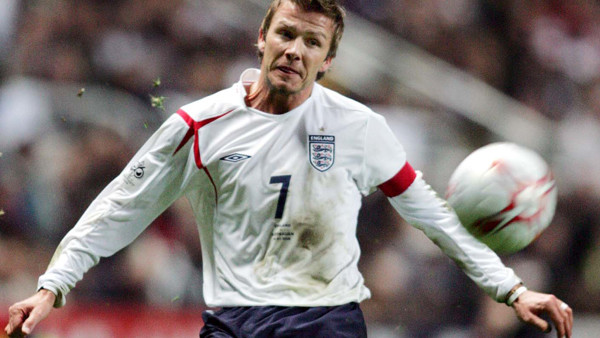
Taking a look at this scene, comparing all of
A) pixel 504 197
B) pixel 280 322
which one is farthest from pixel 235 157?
pixel 504 197

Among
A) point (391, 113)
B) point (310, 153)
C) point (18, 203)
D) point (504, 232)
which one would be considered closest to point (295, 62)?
point (310, 153)

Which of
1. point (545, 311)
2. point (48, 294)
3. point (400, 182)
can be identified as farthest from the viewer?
point (400, 182)

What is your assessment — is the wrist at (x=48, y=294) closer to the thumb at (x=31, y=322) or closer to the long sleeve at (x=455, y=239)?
the thumb at (x=31, y=322)

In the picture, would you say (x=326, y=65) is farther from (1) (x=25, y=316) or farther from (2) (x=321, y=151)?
(1) (x=25, y=316)

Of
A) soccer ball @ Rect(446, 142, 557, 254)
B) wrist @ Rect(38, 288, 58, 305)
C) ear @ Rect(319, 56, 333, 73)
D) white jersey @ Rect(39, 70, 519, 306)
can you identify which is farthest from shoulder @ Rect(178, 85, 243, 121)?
soccer ball @ Rect(446, 142, 557, 254)

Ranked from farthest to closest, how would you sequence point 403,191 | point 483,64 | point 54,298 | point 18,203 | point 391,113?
point 483,64, point 391,113, point 18,203, point 403,191, point 54,298

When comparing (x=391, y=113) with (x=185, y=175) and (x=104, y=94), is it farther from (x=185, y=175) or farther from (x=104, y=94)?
(x=185, y=175)

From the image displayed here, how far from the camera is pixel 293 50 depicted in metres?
3.77

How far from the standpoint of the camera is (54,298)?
3650 mm

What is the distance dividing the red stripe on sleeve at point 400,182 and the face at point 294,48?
0.54 m

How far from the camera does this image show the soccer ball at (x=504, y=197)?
3832 mm

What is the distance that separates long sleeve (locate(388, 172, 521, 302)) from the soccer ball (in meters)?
0.04

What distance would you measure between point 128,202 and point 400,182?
3.70ft

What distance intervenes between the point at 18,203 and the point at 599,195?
15.9 feet
